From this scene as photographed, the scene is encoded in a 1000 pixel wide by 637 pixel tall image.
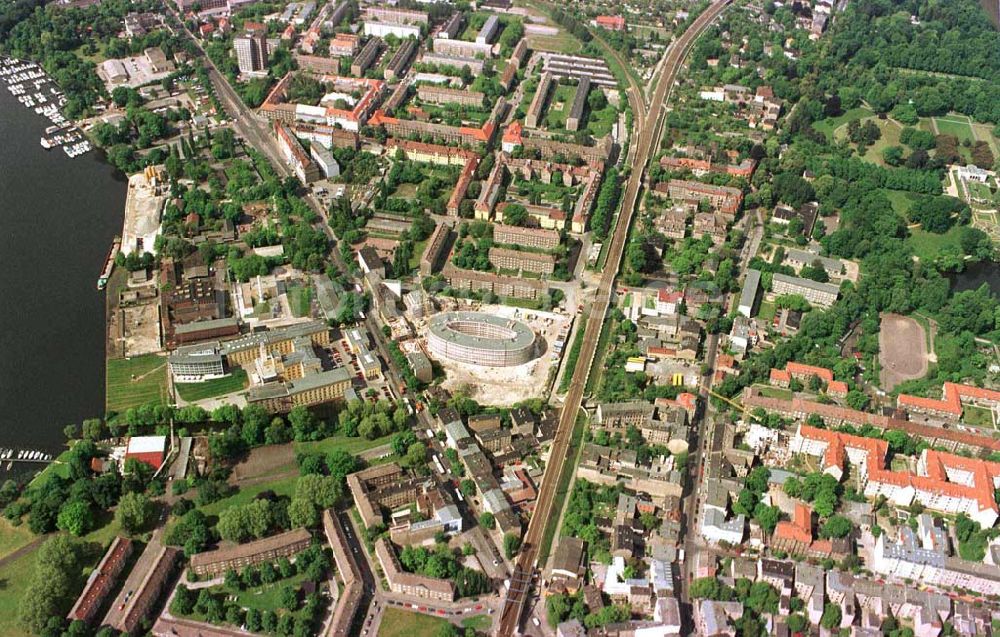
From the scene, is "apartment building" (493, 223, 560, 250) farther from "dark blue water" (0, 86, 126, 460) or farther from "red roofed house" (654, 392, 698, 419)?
"dark blue water" (0, 86, 126, 460)

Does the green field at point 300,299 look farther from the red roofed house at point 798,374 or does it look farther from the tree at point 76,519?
the red roofed house at point 798,374

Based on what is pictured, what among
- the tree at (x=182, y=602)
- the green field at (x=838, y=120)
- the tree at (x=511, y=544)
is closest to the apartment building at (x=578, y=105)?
the green field at (x=838, y=120)

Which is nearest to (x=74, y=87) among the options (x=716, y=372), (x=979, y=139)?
(x=716, y=372)

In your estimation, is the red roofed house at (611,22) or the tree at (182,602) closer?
the tree at (182,602)

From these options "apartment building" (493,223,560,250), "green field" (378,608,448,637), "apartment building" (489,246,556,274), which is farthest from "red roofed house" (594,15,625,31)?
"green field" (378,608,448,637)

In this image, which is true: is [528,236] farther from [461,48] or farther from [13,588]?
[461,48]

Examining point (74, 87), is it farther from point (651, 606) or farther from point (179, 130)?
point (651, 606)

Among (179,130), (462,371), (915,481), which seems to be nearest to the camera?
(915,481)
